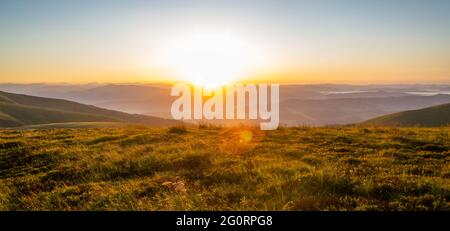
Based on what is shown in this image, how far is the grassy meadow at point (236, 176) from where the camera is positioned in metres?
7.16

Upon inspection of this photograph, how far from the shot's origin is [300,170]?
9.55 meters

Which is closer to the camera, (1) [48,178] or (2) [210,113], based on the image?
(1) [48,178]

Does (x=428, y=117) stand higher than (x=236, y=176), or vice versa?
(x=236, y=176)

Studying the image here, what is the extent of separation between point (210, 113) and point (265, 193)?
8.68 metres

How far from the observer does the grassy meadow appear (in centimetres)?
716

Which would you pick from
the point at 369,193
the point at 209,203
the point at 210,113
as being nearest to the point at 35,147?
the point at 210,113

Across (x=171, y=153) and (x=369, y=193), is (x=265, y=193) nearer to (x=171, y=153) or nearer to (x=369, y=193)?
(x=369, y=193)

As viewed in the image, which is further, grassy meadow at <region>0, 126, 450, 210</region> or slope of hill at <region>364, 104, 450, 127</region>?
slope of hill at <region>364, 104, 450, 127</region>

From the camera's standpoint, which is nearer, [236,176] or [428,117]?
[236,176]

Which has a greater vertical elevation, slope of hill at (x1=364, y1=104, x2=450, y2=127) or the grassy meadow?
the grassy meadow

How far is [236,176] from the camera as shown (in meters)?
9.39

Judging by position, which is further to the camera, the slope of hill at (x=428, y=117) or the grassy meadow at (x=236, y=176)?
the slope of hill at (x=428, y=117)

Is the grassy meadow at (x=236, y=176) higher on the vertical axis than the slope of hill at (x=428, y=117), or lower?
higher
